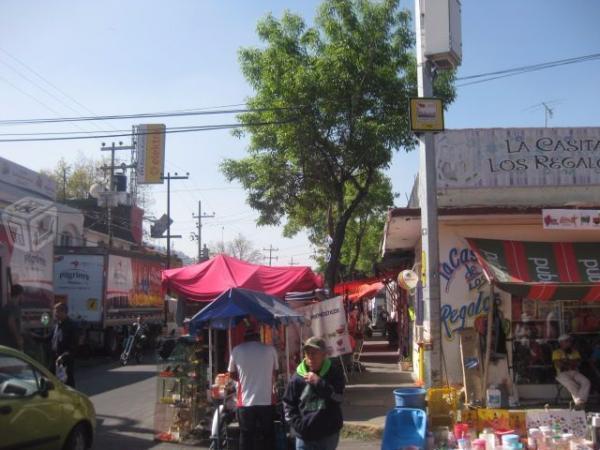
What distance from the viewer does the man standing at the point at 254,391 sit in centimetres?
670

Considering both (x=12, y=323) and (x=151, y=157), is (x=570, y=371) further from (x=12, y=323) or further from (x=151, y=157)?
(x=151, y=157)

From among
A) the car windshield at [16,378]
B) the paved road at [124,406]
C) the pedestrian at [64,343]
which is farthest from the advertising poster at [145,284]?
the car windshield at [16,378]

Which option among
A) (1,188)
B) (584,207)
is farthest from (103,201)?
(584,207)

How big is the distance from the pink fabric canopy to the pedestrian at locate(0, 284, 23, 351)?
2.74m

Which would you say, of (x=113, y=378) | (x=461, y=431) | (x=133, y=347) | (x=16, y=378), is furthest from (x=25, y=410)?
(x=133, y=347)

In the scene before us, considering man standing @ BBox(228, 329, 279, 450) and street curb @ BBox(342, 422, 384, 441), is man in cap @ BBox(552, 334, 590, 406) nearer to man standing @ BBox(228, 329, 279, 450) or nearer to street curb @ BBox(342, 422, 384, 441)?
street curb @ BBox(342, 422, 384, 441)

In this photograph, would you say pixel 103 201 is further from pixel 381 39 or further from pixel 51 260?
pixel 381 39

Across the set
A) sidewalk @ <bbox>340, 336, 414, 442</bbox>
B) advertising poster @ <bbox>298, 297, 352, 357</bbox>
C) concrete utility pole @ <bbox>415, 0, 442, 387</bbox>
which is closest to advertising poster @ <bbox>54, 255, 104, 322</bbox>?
sidewalk @ <bbox>340, 336, 414, 442</bbox>

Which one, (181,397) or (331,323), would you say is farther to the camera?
(331,323)

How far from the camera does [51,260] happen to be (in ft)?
57.1

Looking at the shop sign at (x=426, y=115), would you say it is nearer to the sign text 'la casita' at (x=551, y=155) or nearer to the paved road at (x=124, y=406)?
the sign text 'la casita' at (x=551, y=155)

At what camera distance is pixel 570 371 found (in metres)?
10.3

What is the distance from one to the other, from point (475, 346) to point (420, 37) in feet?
17.5

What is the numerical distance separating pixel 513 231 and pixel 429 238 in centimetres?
365
